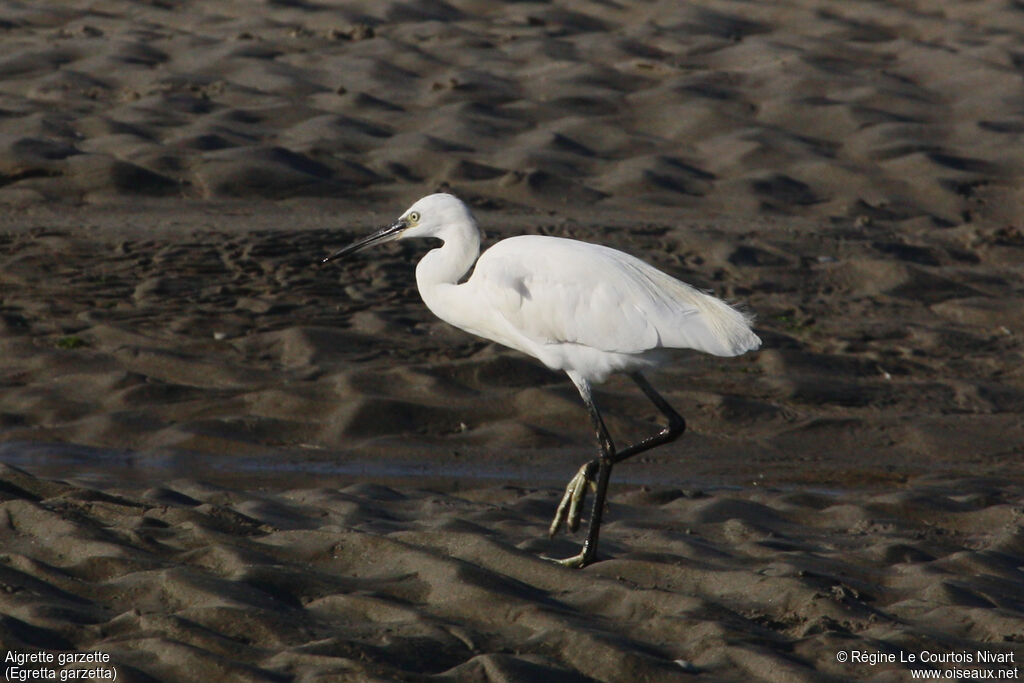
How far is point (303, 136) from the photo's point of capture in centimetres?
1073

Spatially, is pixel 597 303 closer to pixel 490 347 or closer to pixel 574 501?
pixel 574 501

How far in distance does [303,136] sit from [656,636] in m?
7.19

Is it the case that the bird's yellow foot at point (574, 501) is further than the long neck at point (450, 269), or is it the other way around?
the long neck at point (450, 269)

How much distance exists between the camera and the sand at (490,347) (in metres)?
4.36

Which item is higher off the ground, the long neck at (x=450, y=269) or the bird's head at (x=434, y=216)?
the bird's head at (x=434, y=216)

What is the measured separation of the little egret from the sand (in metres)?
0.52

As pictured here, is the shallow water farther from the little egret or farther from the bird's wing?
the bird's wing

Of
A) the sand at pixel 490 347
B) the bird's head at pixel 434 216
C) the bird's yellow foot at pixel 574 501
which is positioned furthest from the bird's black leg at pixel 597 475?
the bird's head at pixel 434 216

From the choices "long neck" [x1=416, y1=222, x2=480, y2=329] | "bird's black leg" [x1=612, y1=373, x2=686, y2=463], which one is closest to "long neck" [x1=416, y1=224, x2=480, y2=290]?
"long neck" [x1=416, y1=222, x2=480, y2=329]

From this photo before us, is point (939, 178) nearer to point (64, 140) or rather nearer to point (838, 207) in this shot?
point (838, 207)

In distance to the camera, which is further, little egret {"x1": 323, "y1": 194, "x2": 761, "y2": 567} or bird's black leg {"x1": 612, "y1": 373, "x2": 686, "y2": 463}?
bird's black leg {"x1": 612, "y1": 373, "x2": 686, "y2": 463}

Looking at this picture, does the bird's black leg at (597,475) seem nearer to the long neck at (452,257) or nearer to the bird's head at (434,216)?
the long neck at (452,257)

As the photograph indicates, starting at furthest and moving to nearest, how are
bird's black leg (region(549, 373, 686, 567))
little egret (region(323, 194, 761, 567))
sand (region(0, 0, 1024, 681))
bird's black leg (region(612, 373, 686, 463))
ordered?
bird's black leg (region(612, 373, 686, 463))
little egret (region(323, 194, 761, 567))
bird's black leg (region(549, 373, 686, 567))
sand (region(0, 0, 1024, 681))

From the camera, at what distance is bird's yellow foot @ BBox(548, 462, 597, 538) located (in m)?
5.41
